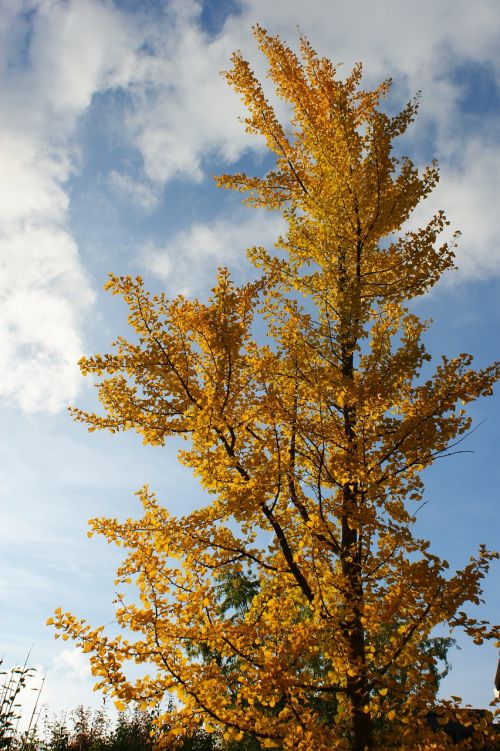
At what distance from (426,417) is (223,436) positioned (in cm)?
193

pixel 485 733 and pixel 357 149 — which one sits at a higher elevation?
pixel 357 149

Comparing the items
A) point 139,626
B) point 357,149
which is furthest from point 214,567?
point 357,149

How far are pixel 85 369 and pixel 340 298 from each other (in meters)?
2.94

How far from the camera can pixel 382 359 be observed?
5680mm

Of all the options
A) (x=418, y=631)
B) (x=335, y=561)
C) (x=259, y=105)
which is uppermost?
(x=259, y=105)

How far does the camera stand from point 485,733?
3.73m

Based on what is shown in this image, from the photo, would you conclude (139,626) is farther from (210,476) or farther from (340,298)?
(340,298)

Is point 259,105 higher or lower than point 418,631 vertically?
higher

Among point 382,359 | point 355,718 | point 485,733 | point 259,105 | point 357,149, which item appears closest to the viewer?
point 485,733

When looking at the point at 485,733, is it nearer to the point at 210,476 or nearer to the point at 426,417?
the point at 426,417

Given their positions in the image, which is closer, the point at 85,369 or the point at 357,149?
the point at 85,369

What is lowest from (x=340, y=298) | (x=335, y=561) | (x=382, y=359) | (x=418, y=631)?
(x=418, y=631)

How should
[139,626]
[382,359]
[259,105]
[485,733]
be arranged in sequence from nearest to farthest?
[485,733] < [139,626] < [382,359] < [259,105]

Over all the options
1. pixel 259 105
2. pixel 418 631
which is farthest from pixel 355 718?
pixel 259 105
